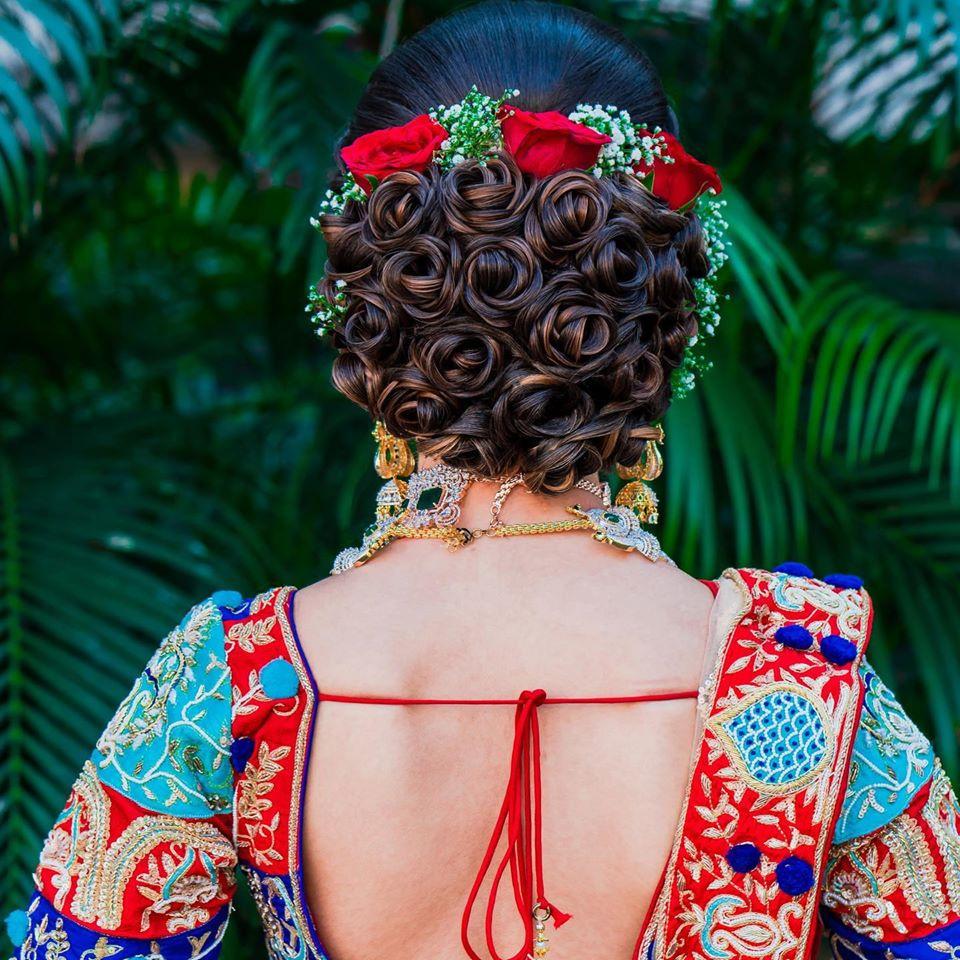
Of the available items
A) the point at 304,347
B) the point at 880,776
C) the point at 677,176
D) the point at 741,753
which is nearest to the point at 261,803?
the point at 741,753

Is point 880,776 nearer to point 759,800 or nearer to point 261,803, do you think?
point 759,800

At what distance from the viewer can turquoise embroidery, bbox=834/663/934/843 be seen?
844 mm

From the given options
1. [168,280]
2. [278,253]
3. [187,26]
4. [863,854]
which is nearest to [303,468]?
[278,253]

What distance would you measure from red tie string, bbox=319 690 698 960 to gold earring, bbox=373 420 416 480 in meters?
0.20

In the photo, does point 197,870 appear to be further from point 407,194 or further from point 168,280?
point 168,280

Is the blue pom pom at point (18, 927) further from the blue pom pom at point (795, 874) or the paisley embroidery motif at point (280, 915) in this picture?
the blue pom pom at point (795, 874)

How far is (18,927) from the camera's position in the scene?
892 mm

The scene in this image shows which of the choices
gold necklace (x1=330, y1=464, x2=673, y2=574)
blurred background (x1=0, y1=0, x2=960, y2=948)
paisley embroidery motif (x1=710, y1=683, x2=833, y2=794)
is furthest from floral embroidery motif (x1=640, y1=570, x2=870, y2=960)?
blurred background (x1=0, y1=0, x2=960, y2=948)

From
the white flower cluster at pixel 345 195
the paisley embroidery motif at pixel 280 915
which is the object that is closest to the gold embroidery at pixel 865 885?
the paisley embroidery motif at pixel 280 915

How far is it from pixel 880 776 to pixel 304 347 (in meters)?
1.66

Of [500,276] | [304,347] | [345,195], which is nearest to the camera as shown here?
[500,276]

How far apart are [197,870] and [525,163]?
57 cm

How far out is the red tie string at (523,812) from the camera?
81 cm

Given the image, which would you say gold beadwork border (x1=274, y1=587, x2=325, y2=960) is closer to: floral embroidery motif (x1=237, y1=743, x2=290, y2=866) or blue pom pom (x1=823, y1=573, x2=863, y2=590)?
floral embroidery motif (x1=237, y1=743, x2=290, y2=866)
